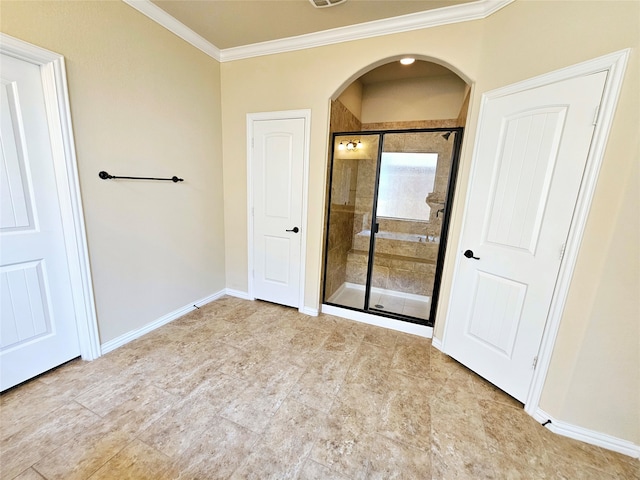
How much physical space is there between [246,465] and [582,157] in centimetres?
240

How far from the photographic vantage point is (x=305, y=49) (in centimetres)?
246

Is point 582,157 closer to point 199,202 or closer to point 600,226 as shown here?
point 600,226

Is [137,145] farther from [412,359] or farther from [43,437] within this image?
[412,359]

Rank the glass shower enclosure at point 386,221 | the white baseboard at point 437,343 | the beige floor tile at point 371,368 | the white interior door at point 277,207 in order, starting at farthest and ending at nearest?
the glass shower enclosure at point 386,221 < the white interior door at point 277,207 < the white baseboard at point 437,343 < the beige floor tile at point 371,368

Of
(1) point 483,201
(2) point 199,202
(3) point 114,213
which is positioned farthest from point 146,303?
(1) point 483,201

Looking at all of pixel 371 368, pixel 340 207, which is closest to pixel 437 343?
pixel 371 368

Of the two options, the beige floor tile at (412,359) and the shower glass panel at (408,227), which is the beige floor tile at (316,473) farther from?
the shower glass panel at (408,227)

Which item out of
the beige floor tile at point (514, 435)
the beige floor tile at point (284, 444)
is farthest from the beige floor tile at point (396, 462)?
the beige floor tile at point (514, 435)

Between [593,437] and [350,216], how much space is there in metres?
2.74

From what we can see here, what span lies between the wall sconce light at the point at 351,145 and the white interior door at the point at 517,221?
1267 millimetres

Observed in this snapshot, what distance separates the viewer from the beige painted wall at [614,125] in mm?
1303

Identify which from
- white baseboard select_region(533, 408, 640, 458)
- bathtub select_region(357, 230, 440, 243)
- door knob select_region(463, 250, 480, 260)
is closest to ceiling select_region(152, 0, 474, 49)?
door knob select_region(463, 250, 480, 260)

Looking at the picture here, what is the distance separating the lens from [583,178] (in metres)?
1.42

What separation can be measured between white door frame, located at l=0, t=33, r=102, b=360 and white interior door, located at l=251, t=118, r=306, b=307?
149 cm
